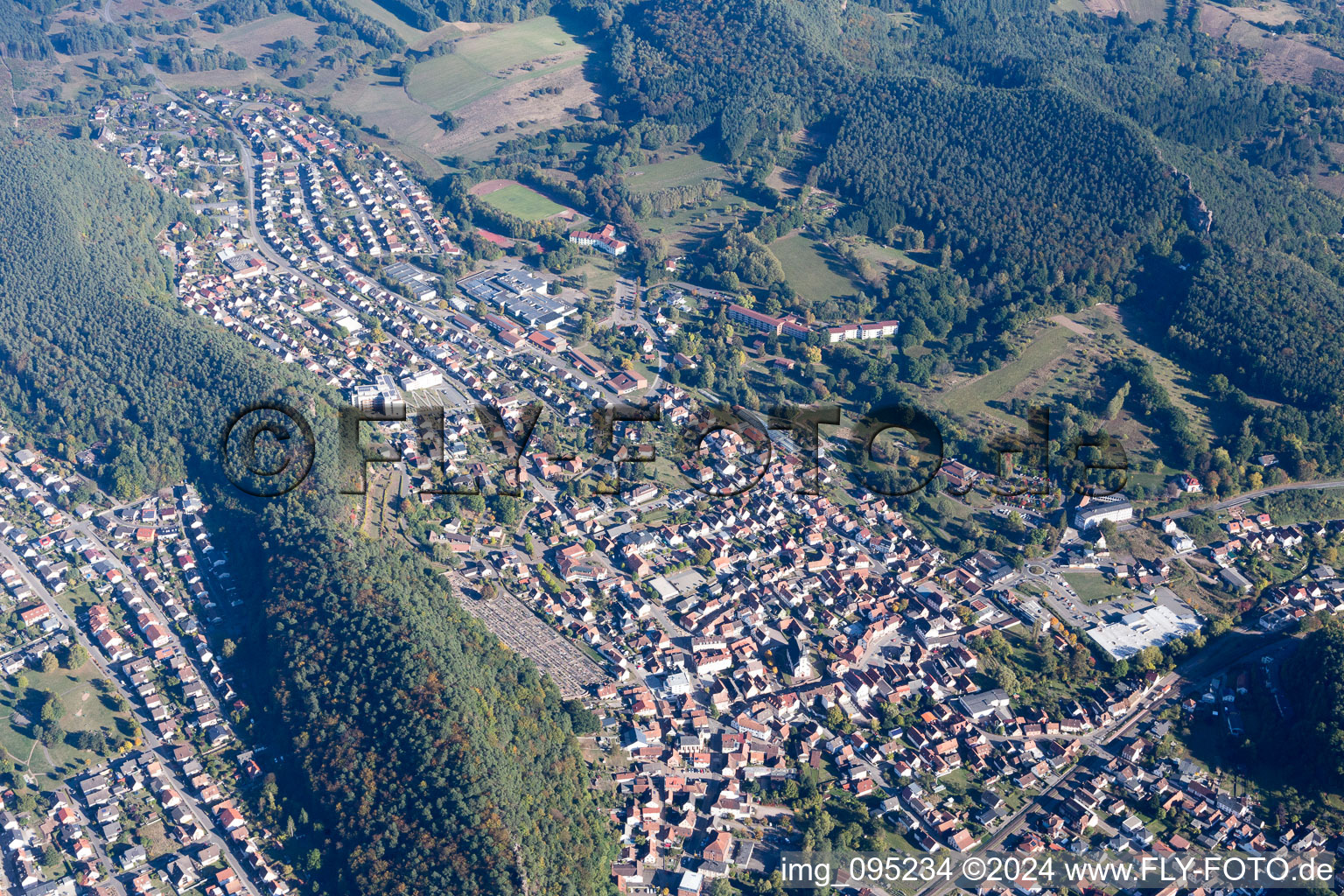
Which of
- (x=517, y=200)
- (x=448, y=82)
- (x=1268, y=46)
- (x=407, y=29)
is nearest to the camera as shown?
(x=517, y=200)

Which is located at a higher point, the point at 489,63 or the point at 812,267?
the point at 489,63

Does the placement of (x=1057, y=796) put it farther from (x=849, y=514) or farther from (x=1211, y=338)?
(x=1211, y=338)

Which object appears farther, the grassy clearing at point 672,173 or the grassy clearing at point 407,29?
the grassy clearing at point 407,29

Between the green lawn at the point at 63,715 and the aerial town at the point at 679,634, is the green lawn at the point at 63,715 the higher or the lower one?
the lower one

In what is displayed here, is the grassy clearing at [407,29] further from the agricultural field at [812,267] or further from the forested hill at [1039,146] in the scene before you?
the agricultural field at [812,267]

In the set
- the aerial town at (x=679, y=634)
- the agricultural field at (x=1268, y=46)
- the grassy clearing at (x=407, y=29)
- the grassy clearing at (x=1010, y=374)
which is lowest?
the aerial town at (x=679, y=634)

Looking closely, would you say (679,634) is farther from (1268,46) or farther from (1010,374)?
(1268,46)

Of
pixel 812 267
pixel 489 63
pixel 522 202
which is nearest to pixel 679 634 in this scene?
pixel 812 267

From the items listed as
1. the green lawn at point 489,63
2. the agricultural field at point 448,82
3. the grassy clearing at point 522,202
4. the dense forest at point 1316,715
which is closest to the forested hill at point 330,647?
the grassy clearing at point 522,202
